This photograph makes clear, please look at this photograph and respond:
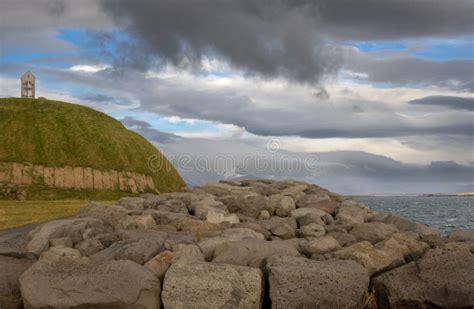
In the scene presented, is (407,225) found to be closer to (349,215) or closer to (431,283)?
(349,215)

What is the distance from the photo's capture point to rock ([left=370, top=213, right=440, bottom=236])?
20578mm

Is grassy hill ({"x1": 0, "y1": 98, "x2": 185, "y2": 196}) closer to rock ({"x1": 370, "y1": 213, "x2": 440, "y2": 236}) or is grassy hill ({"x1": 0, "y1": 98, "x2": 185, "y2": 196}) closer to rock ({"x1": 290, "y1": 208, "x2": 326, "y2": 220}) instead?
rock ({"x1": 290, "y1": 208, "x2": 326, "y2": 220})

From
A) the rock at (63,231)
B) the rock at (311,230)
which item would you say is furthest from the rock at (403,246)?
the rock at (63,231)

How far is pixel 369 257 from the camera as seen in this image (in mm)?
14844

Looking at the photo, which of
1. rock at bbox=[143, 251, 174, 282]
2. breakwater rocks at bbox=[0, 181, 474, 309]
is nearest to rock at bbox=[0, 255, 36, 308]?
breakwater rocks at bbox=[0, 181, 474, 309]

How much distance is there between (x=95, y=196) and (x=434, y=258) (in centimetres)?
5810

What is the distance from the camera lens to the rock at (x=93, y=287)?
13.3 meters

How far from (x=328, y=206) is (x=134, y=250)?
12.4 metres

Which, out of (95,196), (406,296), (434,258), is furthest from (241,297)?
(95,196)

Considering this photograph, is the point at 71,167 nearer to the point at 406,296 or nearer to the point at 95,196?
the point at 95,196

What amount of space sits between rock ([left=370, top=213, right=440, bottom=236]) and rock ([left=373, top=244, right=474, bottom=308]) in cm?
630

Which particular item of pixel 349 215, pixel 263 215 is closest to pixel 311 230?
pixel 263 215

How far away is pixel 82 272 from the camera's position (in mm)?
13875

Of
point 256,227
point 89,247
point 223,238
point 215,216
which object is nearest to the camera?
point 223,238
